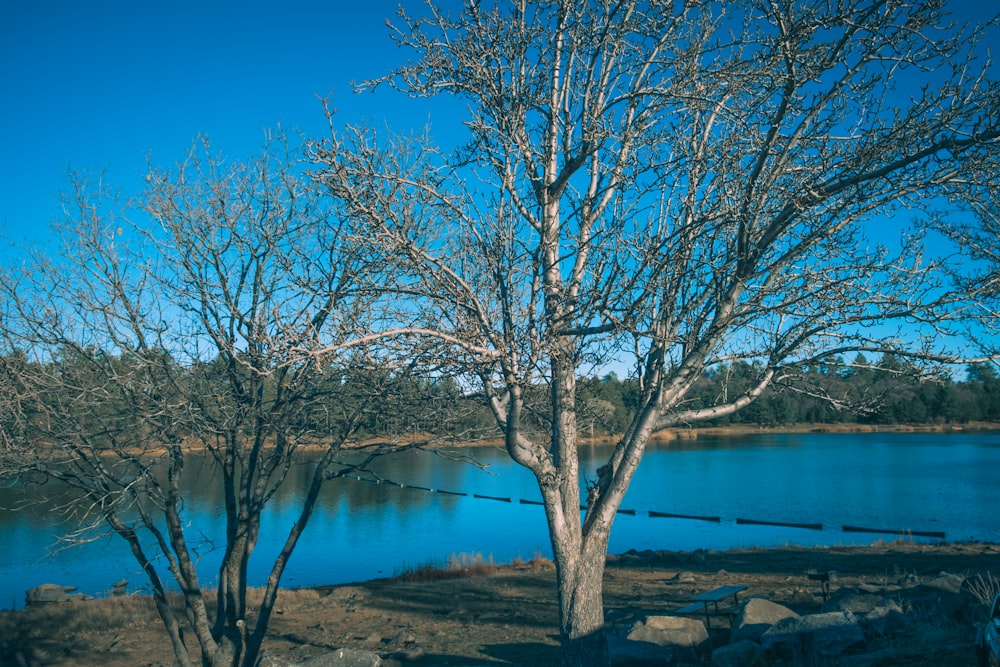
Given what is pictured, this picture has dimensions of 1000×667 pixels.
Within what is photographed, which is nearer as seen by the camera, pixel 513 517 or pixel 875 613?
pixel 875 613

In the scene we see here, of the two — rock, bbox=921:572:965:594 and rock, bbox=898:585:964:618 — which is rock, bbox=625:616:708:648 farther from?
rock, bbox=921:572:965:594

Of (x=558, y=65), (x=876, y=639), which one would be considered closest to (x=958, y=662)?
(x=876, y=639)

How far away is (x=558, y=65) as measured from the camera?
19.9 feet

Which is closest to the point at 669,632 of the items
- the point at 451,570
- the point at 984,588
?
the point at 984,588

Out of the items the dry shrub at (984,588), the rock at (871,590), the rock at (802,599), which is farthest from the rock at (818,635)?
the rock at (802,599)

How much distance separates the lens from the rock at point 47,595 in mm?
16914

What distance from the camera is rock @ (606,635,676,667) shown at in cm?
825

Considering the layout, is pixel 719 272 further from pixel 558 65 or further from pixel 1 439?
pixel 1 439

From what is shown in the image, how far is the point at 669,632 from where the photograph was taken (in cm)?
901

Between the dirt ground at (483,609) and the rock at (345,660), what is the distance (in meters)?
0.89

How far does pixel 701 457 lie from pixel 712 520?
26.5 metres

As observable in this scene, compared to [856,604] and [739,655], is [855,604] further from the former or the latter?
[739,655]

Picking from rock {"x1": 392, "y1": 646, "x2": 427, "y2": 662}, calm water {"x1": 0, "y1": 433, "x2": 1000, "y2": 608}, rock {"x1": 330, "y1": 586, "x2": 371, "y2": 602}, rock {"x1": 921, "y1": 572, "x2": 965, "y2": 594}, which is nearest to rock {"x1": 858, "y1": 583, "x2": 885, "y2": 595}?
rock {"x1": 921, "y1": 572, "x2": 965, "y2": 594}

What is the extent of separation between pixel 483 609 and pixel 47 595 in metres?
10.7
